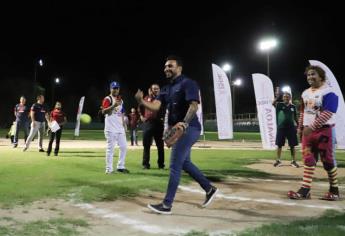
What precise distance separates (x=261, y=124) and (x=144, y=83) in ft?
202

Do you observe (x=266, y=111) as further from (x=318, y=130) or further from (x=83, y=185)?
(x=83, y=185)

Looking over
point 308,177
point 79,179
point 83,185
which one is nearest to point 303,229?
point 308,177

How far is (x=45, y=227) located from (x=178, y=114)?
91.1 inches

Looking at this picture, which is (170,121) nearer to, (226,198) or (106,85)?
(226,198)

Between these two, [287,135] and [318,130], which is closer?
[318,130]

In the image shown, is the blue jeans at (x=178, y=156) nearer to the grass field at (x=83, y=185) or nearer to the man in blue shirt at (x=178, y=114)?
the man in blue shirt at (x=178, y=114)

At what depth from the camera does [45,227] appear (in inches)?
192

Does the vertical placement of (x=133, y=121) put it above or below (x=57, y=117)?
above

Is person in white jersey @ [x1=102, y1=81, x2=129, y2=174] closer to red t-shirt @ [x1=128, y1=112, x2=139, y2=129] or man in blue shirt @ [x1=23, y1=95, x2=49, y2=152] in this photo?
man in blue shirt @ [x1=23, y1=95, x2=49, y2=152]

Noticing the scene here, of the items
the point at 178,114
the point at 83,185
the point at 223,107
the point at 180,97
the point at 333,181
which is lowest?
the point at 83,185

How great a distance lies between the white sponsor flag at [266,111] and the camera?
17.5m

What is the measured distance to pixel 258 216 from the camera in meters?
5.72

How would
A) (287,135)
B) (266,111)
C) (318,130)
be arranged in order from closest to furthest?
(318,130)
(287,135)
(266,111)

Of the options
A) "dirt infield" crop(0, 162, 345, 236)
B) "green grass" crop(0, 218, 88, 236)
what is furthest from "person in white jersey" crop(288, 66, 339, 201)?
"green grass" crop(0, 218, 88, 236)
